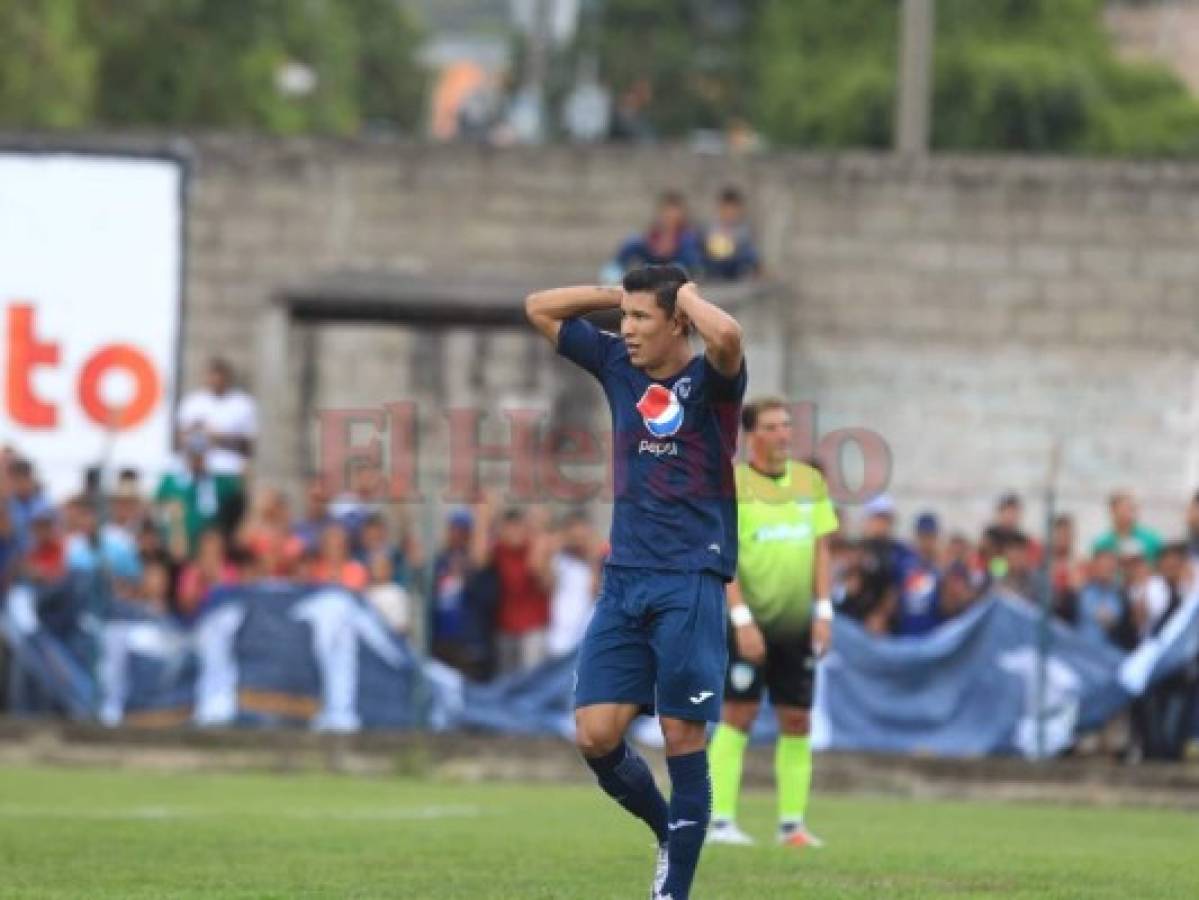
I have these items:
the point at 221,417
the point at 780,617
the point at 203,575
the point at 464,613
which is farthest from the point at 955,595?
the point at 221,417

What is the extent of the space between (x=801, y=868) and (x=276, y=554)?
33.7ft

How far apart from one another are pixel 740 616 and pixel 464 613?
24.4ft

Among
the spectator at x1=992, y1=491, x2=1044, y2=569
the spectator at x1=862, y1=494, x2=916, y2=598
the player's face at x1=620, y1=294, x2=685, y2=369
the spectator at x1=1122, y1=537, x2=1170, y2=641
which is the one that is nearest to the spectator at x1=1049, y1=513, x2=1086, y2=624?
the spectator at x1=992, y1=491, x2=1044, y2=569

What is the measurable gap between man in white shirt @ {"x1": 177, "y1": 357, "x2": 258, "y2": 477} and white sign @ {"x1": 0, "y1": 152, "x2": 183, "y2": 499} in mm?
1880

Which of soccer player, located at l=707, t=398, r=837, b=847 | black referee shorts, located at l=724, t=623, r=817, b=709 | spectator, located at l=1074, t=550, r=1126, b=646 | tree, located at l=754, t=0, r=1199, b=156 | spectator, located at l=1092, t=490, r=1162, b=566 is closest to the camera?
soccer player, located at l=707, t=398, r=837, b=847

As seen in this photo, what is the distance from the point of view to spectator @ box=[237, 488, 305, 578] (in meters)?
23.9

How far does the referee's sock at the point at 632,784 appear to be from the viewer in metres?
12.3

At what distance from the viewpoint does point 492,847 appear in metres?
15.5

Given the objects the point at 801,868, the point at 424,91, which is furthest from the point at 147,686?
the point at 424,91

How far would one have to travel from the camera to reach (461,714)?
23.5 m

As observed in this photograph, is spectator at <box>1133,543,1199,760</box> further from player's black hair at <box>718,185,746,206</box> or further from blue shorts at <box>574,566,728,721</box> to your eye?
blue shorts at <box>574,566,728,721</box>

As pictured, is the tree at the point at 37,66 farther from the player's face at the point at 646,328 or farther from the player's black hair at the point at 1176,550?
the player's face at the point at 646,328

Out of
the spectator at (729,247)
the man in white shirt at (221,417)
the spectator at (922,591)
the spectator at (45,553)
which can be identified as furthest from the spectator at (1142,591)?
the man in white shirt at (221,417)

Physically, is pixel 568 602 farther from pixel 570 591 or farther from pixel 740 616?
pixel 740 616
